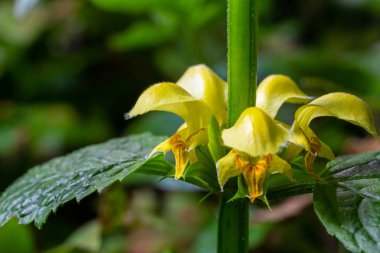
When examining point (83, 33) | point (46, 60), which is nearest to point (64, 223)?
point (46, 60)

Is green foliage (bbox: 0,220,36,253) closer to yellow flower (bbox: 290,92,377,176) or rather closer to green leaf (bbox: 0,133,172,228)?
green leaf (bbox: 0,133,172,228)

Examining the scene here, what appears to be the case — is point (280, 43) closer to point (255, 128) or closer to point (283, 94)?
point (283, 94)

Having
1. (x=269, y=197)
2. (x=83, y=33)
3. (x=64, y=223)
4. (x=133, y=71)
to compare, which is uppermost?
(x=83, y=33)

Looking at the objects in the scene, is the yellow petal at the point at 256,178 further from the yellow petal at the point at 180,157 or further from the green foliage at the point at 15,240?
the green foliage at the point at 15,240

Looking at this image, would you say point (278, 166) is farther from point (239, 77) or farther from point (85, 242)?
point (85, 242)

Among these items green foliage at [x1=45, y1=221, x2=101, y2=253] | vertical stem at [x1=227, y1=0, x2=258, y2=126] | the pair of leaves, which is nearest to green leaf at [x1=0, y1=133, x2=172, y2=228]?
the pair of leaves

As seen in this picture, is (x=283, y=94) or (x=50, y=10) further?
(x=50, y=10)

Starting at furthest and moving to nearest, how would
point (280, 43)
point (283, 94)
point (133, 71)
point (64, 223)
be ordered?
point (280, 43) < point (133, 71) < point (64, 223) < point (283, 94)

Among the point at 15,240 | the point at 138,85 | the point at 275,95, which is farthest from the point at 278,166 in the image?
the point at 138,85

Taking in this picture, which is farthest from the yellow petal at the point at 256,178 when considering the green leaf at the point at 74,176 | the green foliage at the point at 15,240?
the green foliage at the point at 15,240
